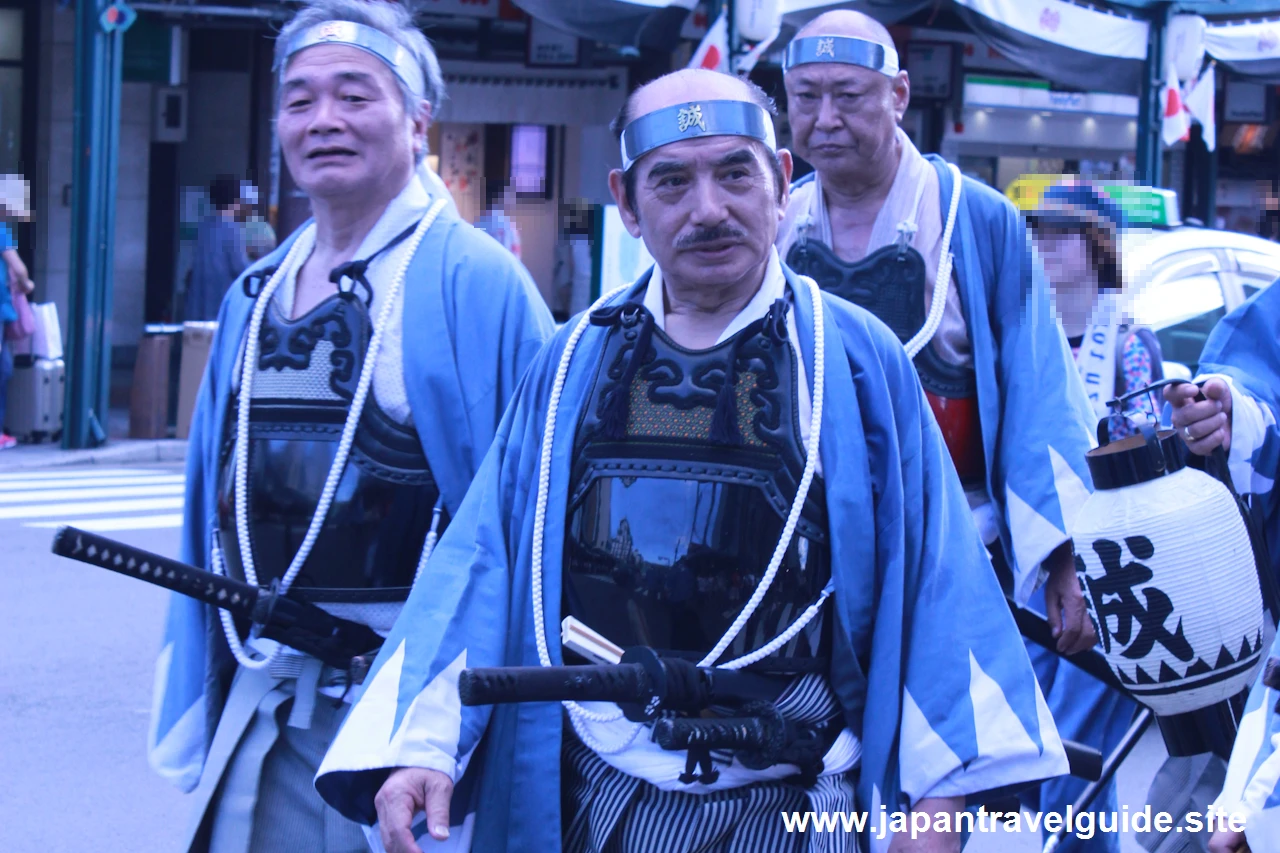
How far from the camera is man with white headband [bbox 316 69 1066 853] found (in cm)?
213

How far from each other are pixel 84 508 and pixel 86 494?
62cm

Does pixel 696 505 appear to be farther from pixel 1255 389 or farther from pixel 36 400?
pixel 36 400

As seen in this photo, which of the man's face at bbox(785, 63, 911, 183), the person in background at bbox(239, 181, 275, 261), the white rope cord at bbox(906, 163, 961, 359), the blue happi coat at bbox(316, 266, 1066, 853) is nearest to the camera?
the blue happi coat at bbox(316, 266, 1066, 853)

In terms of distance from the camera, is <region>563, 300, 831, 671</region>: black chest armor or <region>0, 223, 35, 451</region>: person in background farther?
<region>0, 223, 35, 451</region>: person in background

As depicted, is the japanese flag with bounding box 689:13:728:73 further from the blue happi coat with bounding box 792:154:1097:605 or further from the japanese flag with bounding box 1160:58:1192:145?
the blue happi coat with bounding box 792:154:1097:605

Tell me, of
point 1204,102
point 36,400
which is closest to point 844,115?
point 36,400

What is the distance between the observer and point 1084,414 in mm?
3266

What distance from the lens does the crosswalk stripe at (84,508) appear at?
30.3 ft

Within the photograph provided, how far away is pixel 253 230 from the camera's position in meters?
13.2

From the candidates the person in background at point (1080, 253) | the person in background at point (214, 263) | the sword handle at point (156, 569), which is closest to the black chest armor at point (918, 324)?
the person in background at point (1080, 253)

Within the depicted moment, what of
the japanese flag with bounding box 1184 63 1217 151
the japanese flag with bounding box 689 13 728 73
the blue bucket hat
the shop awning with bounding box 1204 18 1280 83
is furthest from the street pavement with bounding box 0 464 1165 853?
the shop awning with bounding box 1204 18 1280 83

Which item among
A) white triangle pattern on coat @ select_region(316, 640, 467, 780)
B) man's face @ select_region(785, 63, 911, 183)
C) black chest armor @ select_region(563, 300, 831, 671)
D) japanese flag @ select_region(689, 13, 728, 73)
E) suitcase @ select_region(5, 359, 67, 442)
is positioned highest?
japanese flag @ select_region(689, 13, 728, 73)

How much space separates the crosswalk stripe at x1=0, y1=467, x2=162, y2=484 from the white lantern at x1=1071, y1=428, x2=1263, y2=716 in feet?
30.2

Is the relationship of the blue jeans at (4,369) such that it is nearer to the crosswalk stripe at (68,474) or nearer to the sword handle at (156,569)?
the crosswalk stripe at (68,474)
